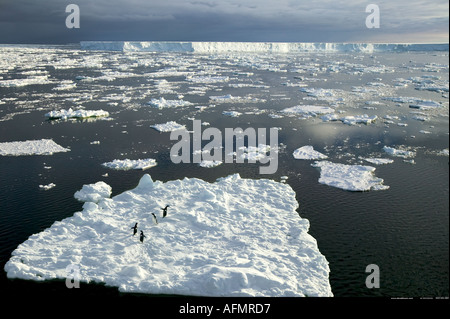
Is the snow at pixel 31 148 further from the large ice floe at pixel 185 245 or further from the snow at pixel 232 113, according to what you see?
the snow at pixel 232 113

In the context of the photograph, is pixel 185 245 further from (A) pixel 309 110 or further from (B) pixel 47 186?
(A) pixel 309 110

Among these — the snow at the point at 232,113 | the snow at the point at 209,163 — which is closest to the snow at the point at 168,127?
the snow at the point at 232,113

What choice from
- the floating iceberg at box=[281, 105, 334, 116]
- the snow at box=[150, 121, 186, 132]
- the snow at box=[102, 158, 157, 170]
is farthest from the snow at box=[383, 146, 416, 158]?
the snow at box=[150, 121, 186, 132]

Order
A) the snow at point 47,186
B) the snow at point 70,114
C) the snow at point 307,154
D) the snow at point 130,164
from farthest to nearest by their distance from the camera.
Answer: the snow at point 70,114 → the snow at point 307,154 → the snow at point 130,164 → the snow at point 47,186

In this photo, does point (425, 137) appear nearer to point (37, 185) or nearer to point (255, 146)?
point (255, 146)
